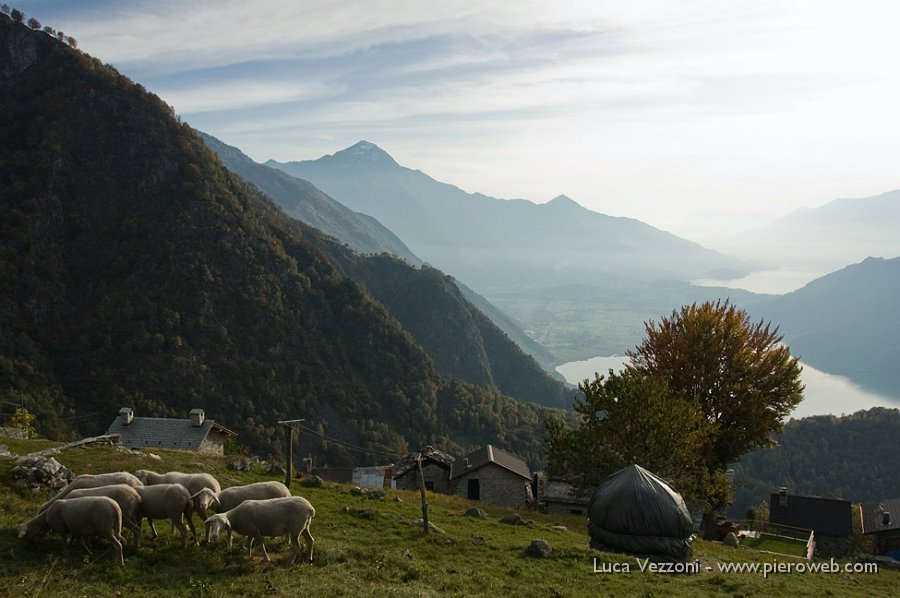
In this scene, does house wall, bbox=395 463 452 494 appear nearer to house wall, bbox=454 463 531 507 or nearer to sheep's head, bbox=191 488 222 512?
house wall, bbox=454 463 531 507

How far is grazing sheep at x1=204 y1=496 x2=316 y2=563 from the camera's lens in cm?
1397

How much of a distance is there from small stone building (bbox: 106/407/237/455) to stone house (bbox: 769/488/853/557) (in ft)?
160

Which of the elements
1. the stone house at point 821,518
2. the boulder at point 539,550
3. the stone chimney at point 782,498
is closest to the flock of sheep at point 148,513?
the boulder at point 539,550

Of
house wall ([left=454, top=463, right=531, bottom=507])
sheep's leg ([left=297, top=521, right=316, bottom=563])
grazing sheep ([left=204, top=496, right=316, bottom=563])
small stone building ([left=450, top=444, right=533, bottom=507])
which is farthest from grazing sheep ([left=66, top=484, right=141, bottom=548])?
house wall ([left=454, top=463, right=531, bottom=507])

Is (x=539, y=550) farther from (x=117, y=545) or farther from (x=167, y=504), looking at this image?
(x=117, y=545)

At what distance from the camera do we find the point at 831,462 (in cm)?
11381

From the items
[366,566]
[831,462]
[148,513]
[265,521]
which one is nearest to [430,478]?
[366,566]

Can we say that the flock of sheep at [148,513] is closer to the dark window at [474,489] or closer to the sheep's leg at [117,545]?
the sheep's leg at [117,545]

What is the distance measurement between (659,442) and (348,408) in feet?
323

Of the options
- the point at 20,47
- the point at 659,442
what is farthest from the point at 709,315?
the point at 20,47

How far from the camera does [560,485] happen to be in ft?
169

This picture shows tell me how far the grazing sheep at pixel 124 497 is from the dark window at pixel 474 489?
36400 mm

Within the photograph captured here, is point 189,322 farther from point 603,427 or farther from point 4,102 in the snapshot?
point 603,427

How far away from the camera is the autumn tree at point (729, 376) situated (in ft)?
122
